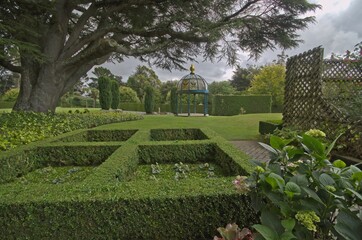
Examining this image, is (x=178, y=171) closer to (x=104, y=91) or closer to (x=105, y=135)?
(x=105, y=135)

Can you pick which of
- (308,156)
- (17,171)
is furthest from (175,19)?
(308,156)

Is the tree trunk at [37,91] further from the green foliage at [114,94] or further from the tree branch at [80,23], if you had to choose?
the green foliage at [114,94]

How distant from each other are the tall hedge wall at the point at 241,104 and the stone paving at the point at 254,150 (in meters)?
13.1

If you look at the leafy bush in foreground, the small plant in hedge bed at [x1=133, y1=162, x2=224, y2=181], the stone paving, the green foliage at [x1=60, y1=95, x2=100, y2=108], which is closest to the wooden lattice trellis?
the stone paving

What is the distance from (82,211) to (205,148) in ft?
10.1

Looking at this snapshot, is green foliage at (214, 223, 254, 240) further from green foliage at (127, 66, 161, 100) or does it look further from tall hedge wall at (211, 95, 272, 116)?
green foliage at (127, 66, 161, 100)

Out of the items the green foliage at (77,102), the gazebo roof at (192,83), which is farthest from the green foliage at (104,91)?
the green foliage at (77,102)

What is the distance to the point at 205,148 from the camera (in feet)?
15.9

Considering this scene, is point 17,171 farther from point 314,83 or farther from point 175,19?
point 175,19

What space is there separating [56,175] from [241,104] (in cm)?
1856

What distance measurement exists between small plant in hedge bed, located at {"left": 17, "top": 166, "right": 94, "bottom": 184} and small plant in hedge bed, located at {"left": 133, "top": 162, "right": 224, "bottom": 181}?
0.98m

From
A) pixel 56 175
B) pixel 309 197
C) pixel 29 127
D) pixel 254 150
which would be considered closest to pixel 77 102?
pixel 29 127

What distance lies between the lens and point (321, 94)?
20.9ft

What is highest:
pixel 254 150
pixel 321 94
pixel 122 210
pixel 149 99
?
pixel 321 94
